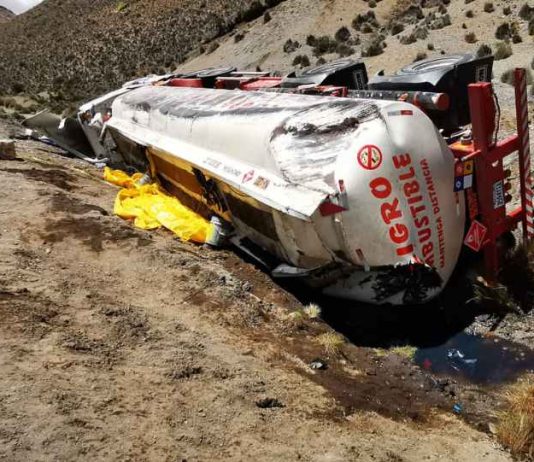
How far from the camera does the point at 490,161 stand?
5926 mm

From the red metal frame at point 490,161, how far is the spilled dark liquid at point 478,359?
0.86 m

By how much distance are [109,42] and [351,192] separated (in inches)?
1825

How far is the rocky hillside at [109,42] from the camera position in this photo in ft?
126

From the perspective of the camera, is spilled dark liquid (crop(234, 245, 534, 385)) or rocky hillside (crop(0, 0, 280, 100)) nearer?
spilled dark liquid (crop(234, 245, 534, 385))

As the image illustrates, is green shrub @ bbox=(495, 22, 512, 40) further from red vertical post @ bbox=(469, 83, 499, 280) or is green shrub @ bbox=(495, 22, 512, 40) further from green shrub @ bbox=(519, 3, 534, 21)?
red vertical post @ bbox=(469, 83, 499, 280)

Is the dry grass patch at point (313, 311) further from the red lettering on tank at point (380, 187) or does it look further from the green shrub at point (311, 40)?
the green shrub at point (311, 40)

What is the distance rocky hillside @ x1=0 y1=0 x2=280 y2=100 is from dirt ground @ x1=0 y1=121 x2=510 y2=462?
90.0 ft

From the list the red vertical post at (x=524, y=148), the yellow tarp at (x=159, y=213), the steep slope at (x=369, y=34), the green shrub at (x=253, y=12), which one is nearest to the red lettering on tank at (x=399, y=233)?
the red vertical post at (x=524, y=148)

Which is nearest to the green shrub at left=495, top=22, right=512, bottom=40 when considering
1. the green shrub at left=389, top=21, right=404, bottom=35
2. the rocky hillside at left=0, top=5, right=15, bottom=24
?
the green shrub at left=389, top=21, right=404, bottom=35

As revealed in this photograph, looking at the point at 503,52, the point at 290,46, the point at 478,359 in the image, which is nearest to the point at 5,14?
the point at 290,46

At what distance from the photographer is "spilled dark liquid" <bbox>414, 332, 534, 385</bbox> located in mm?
5230

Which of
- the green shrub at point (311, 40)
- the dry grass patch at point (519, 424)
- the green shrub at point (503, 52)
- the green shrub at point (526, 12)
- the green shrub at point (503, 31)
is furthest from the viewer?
the green shrub at point (311, 40)

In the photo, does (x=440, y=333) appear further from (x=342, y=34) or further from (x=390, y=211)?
(x=342, y=34)

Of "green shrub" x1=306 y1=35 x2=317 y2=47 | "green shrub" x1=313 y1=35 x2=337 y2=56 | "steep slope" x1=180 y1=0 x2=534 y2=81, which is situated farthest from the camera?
"green shrub" x1=306 y1=35 x2=317 y2=47
